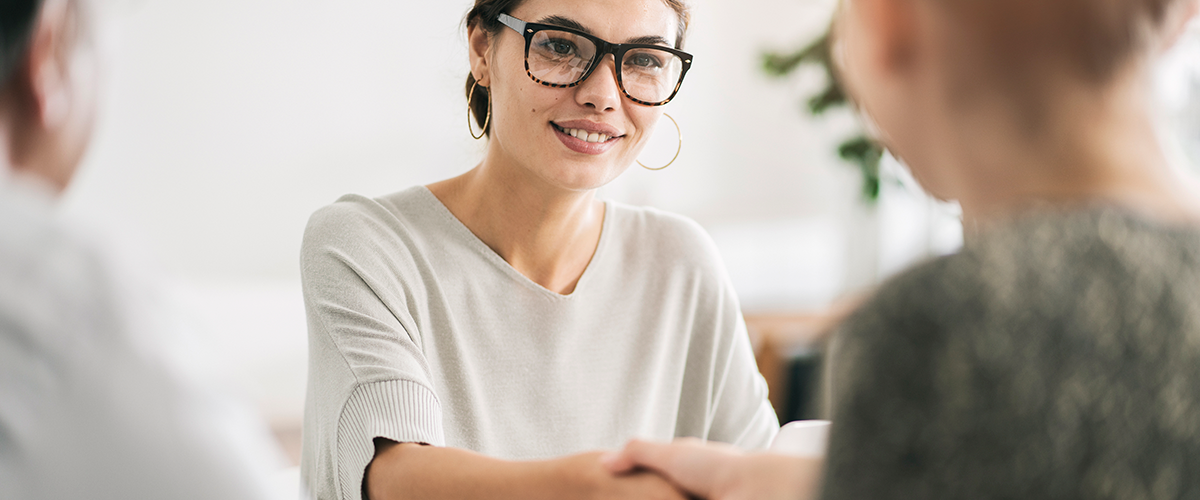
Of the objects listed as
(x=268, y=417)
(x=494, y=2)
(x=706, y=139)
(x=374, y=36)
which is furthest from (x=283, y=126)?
(x=494, y=2)

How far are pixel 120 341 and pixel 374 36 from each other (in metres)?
3.61

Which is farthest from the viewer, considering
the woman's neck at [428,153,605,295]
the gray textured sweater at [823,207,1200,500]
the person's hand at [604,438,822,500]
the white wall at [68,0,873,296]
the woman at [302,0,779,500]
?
the white wall at [68,0,873,296]

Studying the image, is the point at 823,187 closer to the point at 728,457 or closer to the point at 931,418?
the point at 728,457

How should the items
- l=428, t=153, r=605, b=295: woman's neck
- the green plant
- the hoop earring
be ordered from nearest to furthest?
l=428, t=153, r=605, b=295: woman's neck, the hoop earring, the green plant

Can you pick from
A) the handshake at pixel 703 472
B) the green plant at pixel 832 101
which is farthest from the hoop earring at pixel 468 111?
the green plant at pixel 832 101

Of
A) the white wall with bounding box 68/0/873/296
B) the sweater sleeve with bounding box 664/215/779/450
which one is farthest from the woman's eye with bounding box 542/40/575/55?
the white wall with bounding box 68/0/873/296

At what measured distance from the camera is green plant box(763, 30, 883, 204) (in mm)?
3344

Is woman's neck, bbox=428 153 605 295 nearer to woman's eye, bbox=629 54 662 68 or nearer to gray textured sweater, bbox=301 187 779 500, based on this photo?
gray textured sweater, bbox=301 187 779 500

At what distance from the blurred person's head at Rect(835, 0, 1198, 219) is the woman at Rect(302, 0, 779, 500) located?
74 centimetres

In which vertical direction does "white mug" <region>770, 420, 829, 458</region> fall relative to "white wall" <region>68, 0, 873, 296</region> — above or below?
below

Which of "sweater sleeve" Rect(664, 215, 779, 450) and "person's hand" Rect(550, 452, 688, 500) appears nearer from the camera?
"person's hand" Rect(550, 452, 688, 500)

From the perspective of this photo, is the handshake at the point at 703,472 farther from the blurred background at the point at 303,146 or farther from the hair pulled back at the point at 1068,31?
the blurred background at the point at 303,146

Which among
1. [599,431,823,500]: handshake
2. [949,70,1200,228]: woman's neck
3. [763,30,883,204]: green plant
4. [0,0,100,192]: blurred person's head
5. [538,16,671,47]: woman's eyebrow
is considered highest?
[763,30,883,204]: green plant

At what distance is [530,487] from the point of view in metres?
0.96
